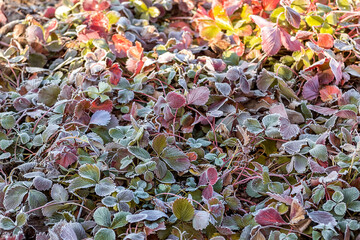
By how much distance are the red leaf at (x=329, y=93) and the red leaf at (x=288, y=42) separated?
191 mm

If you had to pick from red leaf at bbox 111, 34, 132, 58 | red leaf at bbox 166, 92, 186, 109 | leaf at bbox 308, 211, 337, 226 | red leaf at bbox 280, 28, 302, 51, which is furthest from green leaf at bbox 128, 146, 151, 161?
red leaf at bbox 280, 28, 302, 51

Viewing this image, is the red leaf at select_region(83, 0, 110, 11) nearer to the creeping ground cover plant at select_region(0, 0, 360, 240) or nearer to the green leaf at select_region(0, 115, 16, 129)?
the creeping ground cover plant at select_region(0, 0, 360, 240)

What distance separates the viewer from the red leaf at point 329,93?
1.34m

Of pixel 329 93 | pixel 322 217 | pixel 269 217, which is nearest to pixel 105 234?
pixel 269 217

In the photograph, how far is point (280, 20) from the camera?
5.08 ft

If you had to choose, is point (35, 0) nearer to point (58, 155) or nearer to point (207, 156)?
point (58, 155)

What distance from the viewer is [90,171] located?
1079 millimetres

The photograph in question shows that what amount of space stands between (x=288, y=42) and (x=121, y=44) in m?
0.64

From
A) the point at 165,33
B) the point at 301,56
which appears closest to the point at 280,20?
the point at 301,56

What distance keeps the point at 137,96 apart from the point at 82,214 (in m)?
0.51

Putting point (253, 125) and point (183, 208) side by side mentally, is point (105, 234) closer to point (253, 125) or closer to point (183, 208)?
point (183, 208)

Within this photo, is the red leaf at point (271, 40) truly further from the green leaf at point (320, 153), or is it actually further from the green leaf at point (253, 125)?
the green leaf at point (320, 153)

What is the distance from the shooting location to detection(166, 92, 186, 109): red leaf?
1.25 m

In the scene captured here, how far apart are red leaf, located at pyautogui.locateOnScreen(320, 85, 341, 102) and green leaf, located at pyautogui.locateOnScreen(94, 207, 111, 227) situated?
2.70 feet
